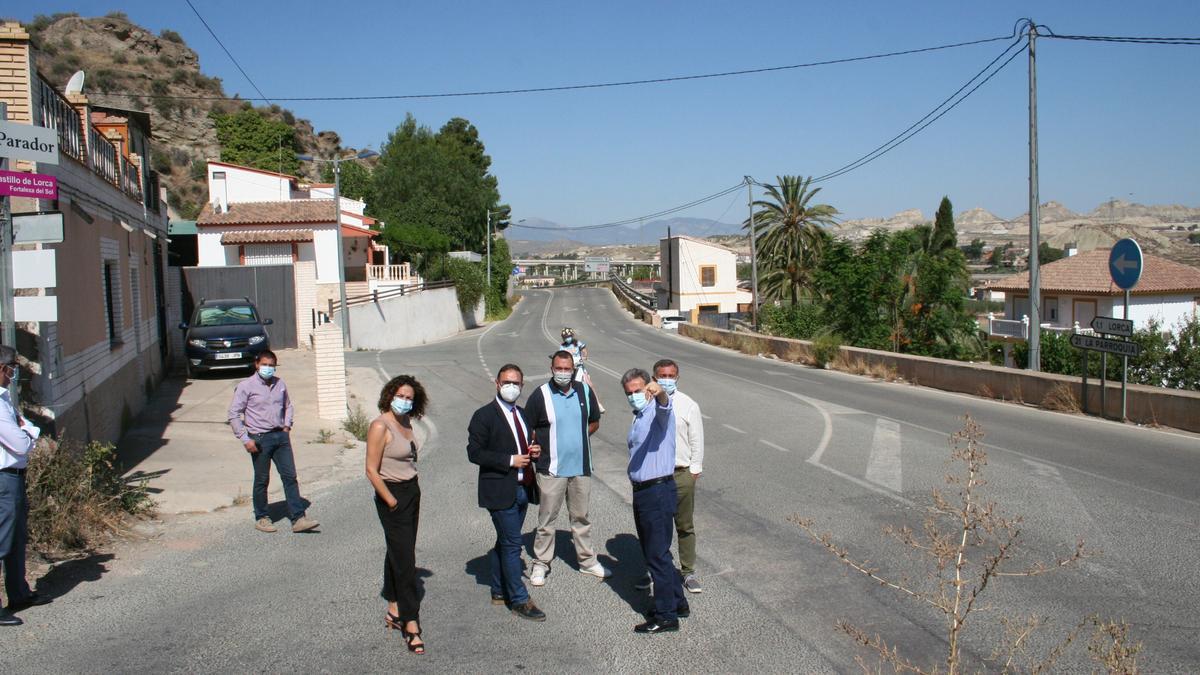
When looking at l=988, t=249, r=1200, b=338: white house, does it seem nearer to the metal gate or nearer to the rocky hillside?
the metal gate

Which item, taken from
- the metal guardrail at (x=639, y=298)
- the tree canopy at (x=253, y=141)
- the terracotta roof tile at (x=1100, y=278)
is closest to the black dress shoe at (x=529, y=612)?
the terracotta roof tile at (x=1100, y=278)

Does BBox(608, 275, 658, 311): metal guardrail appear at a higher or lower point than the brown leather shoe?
higher

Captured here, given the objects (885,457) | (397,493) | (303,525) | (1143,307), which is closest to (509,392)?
(397,493)

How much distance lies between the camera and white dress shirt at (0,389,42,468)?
5.95 metres

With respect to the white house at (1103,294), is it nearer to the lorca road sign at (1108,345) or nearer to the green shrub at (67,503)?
the lorca road sign at (1108,345)

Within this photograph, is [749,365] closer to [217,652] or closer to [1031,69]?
[1031,69]

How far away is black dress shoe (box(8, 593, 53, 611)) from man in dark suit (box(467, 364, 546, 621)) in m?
3.12

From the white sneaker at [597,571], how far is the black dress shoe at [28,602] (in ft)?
12.5

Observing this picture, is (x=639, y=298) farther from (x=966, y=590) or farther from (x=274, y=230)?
(x=966, y=590)

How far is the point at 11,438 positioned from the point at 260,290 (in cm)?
2344

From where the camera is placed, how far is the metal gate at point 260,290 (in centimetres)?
2783

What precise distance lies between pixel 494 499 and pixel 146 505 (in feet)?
15.3

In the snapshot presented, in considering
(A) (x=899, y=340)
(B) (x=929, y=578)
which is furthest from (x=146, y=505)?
(A) (x=899, y=340)

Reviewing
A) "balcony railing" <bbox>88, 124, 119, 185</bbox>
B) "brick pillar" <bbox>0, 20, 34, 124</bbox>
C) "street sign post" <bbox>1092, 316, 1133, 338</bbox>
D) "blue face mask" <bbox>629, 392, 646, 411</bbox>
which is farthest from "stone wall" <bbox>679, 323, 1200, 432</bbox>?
"balcony railing" <bbox>88, 124, 119, 185</bbox>
